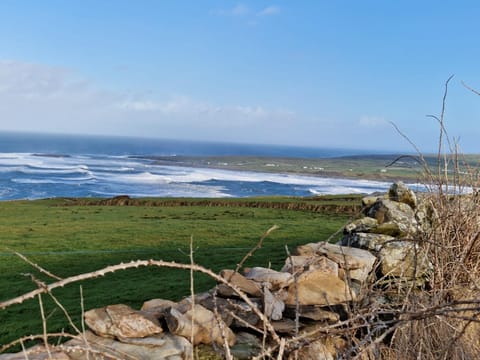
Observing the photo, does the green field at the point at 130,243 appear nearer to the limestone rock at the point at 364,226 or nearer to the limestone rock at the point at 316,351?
the limestone rock at the point at 316,351

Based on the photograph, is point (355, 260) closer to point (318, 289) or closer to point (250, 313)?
point (318, 289)

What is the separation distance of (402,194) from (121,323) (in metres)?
6.35

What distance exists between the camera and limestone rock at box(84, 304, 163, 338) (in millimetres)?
4320

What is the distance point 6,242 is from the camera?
1518cm

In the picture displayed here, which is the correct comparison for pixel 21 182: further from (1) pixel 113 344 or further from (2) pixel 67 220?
(1) pixel 113 344

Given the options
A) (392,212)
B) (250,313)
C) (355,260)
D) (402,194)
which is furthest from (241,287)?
(402,194)

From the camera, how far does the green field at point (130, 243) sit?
25.4 feet

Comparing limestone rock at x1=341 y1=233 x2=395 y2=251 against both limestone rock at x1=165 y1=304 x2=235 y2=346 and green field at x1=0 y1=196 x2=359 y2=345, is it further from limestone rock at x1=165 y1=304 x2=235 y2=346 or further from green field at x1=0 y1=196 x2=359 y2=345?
limestone rock at x1=165 y1=304 x2=235 y2=346

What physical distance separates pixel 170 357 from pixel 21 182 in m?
A: 70.8

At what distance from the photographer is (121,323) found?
4.35 metres

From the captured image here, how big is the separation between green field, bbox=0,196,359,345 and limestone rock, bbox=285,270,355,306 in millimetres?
1271

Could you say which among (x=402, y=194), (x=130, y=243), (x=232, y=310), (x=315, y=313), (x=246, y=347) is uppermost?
(x=402, y=194)

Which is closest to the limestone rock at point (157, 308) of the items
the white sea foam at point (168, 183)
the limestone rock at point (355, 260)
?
the limestone rock at point (355, 260)

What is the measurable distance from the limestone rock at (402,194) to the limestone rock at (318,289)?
12.2ft
